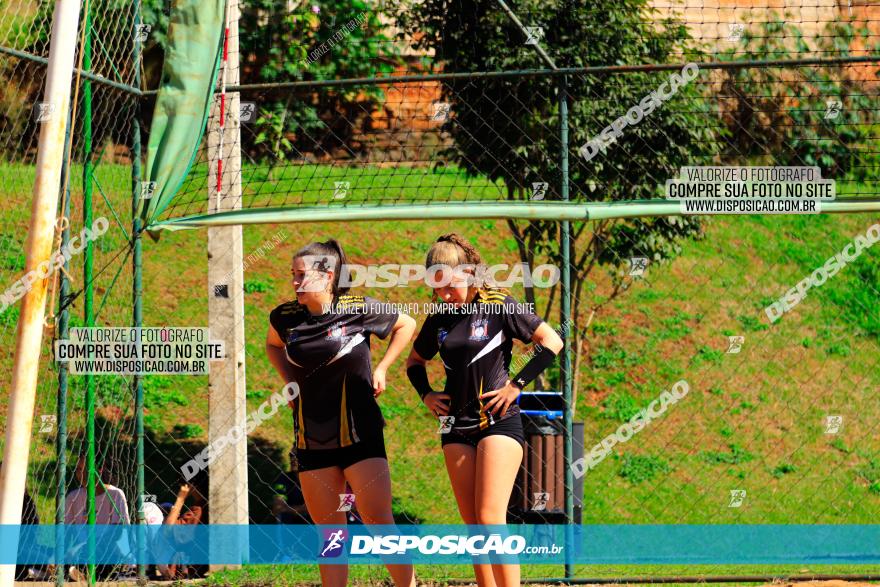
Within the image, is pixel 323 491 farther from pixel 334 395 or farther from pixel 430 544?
pixel 430 544

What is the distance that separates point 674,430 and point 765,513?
3.94 ft

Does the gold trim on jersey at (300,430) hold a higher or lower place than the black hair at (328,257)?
lower

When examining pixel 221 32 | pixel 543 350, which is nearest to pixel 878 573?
pixel 543 350

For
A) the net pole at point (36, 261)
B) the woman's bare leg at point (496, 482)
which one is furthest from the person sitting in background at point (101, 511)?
the woman's bare leg at point (496, 482)

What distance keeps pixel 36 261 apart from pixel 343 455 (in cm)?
172

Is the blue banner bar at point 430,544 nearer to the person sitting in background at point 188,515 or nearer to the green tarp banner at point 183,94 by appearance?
the person sitting in background at point 188,515

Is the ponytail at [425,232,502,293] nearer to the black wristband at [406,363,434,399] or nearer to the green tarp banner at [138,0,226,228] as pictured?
the black wristband at [406,363,434,399]

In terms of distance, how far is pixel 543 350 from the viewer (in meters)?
5.02

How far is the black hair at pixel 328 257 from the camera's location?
4996 millimetres

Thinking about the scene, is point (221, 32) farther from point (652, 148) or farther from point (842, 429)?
point (842, 429)

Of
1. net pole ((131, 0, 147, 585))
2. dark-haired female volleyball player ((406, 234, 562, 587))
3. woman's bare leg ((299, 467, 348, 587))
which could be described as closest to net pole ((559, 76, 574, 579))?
dark-haired female volleyball player ((406, 234, 562, 587))

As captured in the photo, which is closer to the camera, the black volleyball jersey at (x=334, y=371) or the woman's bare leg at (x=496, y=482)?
the woman's bare leg at (x=496, y=482)

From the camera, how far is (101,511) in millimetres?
6305

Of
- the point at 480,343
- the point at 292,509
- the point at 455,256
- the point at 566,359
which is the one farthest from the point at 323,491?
the point at 292,509
